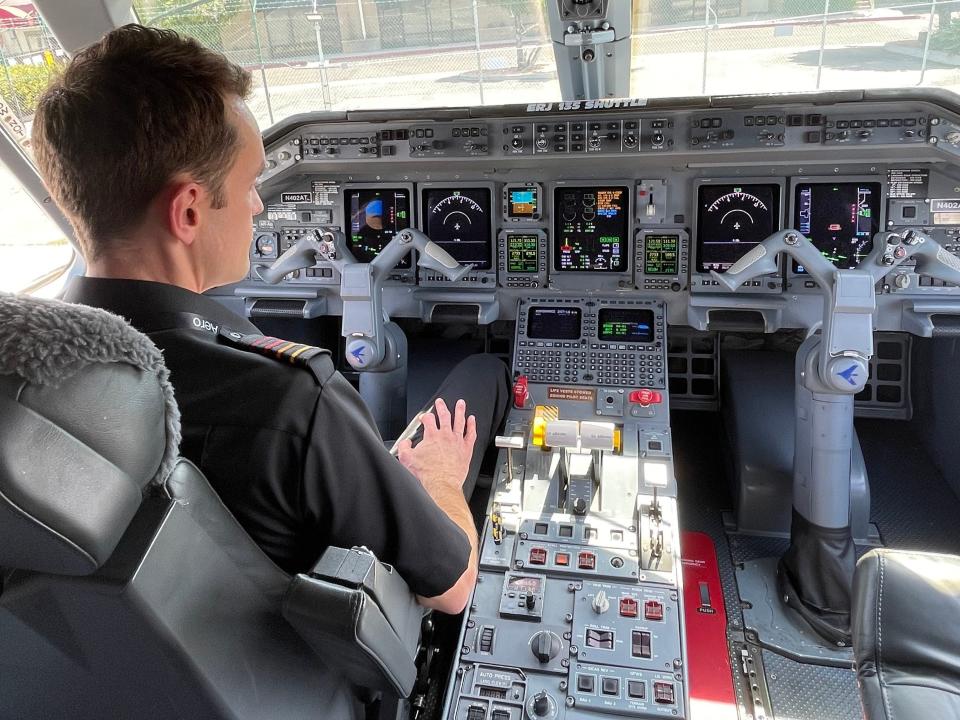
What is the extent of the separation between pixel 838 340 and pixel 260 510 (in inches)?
77.8

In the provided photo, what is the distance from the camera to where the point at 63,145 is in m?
1.01

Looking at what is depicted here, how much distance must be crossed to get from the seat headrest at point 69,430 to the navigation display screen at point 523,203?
8.71 feet

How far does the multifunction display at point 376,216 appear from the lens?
3.39 m

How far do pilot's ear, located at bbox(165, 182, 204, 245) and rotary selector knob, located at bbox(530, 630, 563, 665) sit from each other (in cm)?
136

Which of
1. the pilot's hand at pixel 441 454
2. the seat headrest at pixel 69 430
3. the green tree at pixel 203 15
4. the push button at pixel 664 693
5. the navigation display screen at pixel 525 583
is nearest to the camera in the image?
the seat headrest at pixel 69 430

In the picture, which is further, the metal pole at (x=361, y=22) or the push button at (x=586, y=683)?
the metal pole at (x=361, y=22)

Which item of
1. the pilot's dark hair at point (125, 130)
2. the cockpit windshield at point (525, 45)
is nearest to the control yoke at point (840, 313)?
the cockpit windshield at point (525, 45)

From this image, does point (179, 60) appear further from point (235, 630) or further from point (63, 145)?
point (235, 630)

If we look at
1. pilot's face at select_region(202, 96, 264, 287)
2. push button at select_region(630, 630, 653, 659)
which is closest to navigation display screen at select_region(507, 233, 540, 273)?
push button at select_region(630, 630, 653, 659)

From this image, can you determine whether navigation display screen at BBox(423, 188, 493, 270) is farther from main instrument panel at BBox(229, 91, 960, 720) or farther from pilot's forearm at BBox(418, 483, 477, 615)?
pilot's forearm at BBox(418, 483, 477, 615)

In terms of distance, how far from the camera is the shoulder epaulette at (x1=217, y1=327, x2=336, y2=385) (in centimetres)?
100

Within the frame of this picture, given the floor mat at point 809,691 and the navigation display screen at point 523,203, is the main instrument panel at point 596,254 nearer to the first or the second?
the navigation display screen at point 523,203

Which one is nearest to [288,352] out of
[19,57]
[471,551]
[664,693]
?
[471,551]

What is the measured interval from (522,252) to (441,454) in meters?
1.82
